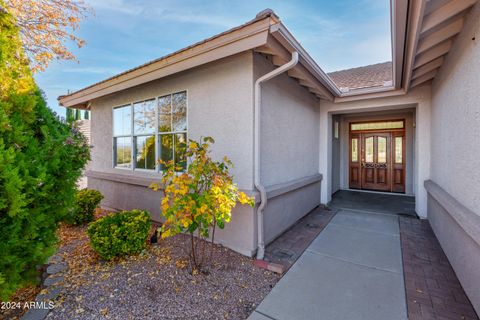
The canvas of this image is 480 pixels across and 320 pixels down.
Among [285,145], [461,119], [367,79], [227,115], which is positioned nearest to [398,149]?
[367,79]

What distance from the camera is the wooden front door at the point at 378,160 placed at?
8250mm

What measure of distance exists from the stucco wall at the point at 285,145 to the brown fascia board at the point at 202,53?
0.59 metres

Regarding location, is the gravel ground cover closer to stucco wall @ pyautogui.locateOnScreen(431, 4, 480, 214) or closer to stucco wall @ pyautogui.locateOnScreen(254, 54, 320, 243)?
stucco wall @ pyautogui.locateOnScreen(254, 54, 320, 243)

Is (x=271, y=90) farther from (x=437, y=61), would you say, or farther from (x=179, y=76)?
(x=437, y=61)

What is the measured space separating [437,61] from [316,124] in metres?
2.90

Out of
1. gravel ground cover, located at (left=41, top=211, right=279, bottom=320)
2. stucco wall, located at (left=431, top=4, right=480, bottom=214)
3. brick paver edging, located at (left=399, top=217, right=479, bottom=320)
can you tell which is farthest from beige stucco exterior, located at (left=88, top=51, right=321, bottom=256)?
stucco wall, located at (left=431, top=4, right=480, bottom=214)

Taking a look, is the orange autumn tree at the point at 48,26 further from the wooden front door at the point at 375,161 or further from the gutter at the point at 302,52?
the wooden front door at the point at 375,161

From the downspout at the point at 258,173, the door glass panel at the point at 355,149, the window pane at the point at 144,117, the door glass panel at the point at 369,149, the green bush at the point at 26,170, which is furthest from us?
the door glass panel at the point at 355,149

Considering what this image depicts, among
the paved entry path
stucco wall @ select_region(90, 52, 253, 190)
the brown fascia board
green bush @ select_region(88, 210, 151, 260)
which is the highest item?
the brown fascia board

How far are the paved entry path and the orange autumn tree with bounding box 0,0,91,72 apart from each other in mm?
9304

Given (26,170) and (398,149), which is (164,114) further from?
(398,149)

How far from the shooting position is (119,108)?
6.21 m

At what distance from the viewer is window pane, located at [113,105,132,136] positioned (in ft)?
19.5

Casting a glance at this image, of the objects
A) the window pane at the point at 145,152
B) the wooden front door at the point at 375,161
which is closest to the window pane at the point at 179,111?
the window pane at the point at 145,152
